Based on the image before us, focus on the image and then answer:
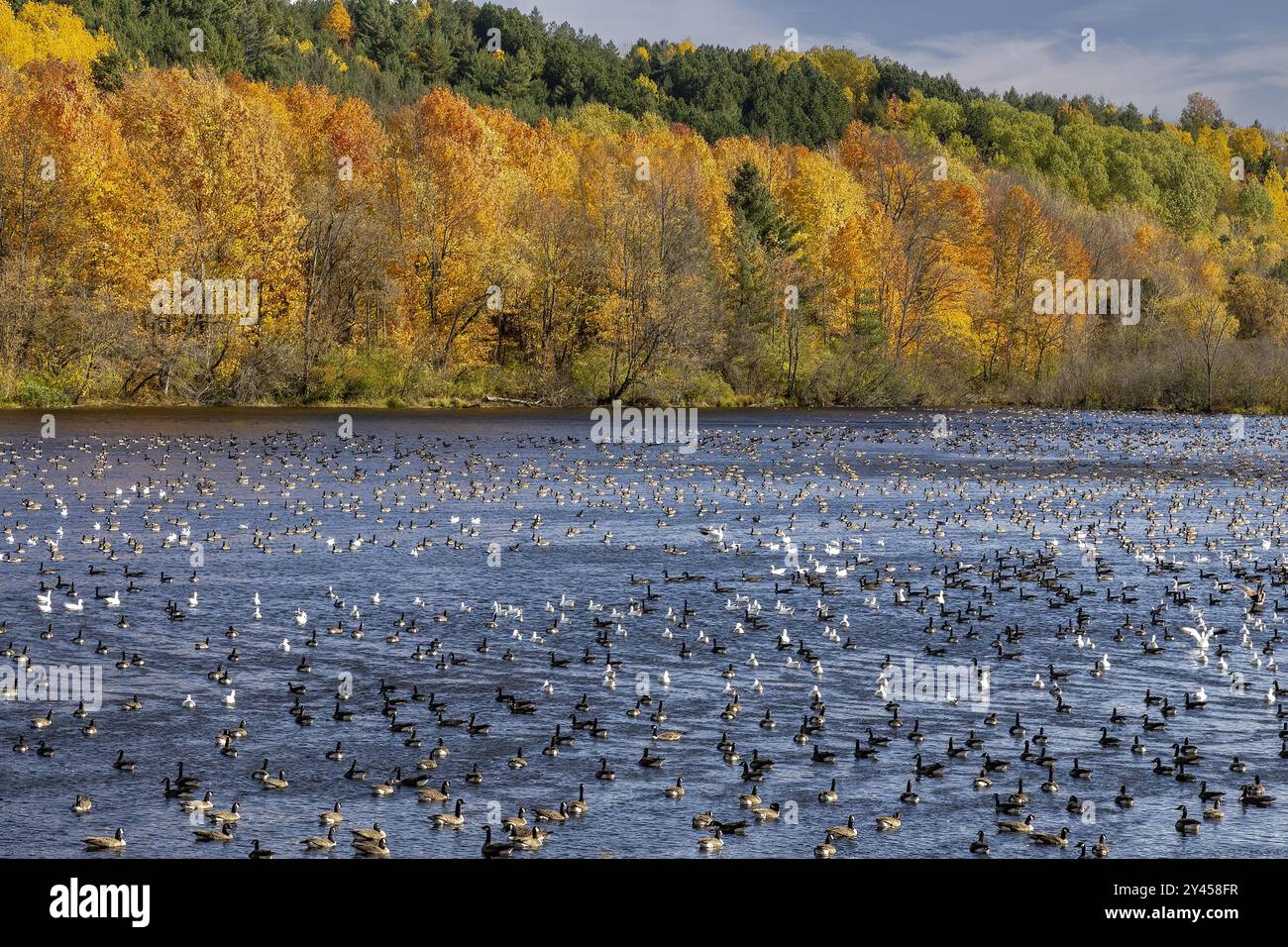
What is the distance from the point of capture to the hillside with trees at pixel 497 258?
300 ft

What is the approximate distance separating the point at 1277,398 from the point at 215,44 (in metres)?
97.7

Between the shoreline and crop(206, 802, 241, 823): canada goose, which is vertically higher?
the shoreline

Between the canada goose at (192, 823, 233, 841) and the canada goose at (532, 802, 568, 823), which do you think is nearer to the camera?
the canada goose at (192, 823, 233, 841)

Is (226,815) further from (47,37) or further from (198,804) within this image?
(47,37)

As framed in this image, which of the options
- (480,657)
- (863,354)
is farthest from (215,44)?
(480,657)

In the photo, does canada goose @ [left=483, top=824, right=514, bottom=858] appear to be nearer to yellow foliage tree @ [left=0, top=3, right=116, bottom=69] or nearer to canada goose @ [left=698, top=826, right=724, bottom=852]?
canada goose @ [left=698, top=826, right=724, bottom=852]

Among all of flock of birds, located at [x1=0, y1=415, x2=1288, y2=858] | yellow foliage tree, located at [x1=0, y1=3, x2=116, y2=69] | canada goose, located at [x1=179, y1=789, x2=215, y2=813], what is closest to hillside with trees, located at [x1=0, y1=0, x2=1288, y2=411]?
yellow foliage tree, located at [x1=0, y1=3, x2=116, y2=69]

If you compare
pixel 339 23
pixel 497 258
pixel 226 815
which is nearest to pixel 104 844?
pixel 226 815

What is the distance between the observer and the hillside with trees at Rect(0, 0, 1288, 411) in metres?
91.4

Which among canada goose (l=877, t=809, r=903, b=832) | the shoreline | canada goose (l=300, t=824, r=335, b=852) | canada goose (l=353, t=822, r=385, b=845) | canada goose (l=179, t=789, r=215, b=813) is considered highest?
the shoreline

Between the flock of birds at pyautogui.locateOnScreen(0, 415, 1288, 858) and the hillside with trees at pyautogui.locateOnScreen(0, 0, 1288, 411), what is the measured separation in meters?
37.3

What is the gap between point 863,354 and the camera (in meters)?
114

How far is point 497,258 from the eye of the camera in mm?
105750

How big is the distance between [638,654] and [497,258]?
3103 inches
